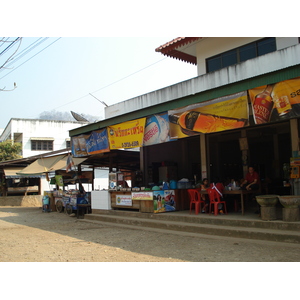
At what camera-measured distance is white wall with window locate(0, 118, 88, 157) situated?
3344 centimetres

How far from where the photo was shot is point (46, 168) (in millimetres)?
19859

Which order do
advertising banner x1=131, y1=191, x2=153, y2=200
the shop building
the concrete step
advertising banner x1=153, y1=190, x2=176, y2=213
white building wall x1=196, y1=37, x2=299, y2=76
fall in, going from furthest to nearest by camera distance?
white building wall x1=196, y1=37, x2=299, y2=76, advertising banner x1=131, y1=191, x2=153, y2=200, advertising banner x1=153, y1=190, x2=176, y2=213, the shop building, the concrete step

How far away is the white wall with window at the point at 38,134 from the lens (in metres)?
33.4

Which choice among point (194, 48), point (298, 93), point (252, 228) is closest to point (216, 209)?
point (252, 228)

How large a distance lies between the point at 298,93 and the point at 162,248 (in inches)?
182

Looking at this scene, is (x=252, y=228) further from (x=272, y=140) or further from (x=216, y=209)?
(x=272, y=140)

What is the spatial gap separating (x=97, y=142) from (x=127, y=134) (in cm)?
207

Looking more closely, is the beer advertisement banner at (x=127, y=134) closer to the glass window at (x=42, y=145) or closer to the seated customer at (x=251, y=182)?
the seated customer at (x=251, y=182)

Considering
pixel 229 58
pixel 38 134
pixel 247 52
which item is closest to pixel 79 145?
pixel 229 58

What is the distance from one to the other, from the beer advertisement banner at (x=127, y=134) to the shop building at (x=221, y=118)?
1.5 inches

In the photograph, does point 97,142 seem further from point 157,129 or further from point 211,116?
point 211,116

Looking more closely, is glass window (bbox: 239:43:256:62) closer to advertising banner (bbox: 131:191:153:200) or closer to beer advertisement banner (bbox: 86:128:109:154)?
beer advertisement banner (bbox: 86:128:109:154)

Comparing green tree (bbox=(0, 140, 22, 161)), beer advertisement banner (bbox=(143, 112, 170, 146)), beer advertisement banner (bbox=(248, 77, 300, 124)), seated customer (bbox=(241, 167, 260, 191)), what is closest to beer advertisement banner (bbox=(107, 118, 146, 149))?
beer advertisement banner (bbox=(143, 112, 170, 146))

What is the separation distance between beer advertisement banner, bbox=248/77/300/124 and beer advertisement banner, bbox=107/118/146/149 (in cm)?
426
